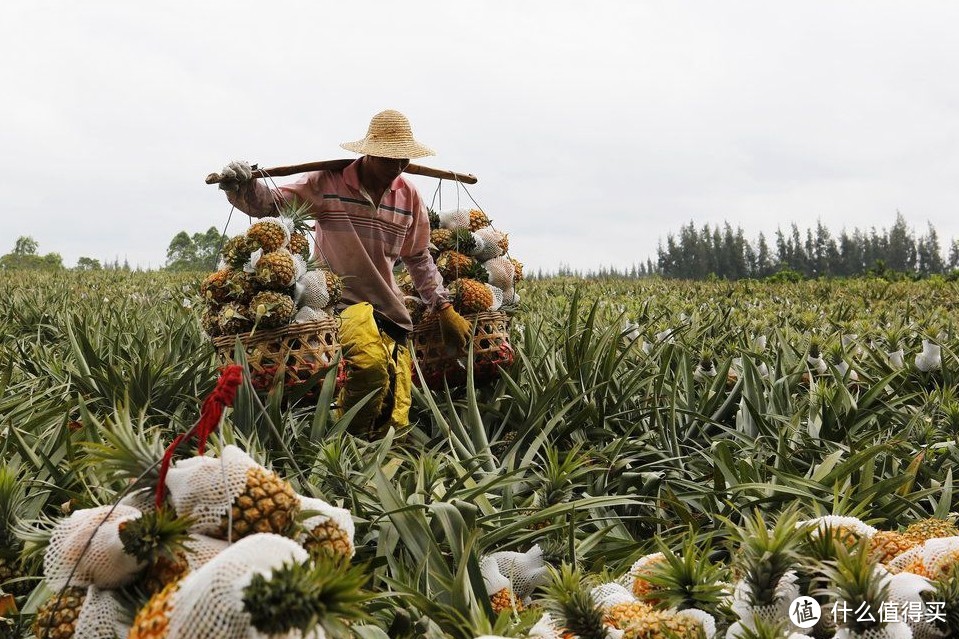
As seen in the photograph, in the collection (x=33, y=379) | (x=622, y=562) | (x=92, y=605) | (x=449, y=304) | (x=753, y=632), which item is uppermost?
(x=449, y=304)

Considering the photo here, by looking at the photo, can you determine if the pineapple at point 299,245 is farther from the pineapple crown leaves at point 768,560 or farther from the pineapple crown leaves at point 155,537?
the pineapple crown leaves at point 768,560

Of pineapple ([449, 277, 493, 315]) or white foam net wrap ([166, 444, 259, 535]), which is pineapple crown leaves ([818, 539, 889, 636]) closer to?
white foam net wrap ([166, 444, 259, 535])

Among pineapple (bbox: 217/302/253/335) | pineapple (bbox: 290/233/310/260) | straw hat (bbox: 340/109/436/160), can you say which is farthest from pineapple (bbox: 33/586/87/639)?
straw hat (bbox: 340/109/436/160)

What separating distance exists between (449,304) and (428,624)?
8.55ft

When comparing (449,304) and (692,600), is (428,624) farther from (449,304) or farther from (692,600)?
(449,304)

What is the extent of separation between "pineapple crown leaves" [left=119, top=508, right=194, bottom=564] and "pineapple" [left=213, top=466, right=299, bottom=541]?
69mm

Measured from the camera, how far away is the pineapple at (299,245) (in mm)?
3672

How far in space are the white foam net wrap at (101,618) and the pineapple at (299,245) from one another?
7.96 ft

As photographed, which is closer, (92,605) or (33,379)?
(92,605)

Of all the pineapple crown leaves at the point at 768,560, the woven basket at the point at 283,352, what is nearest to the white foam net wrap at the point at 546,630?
the pineapple crown leaves at the point at 768,560

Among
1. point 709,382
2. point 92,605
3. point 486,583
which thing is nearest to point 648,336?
point 709,382

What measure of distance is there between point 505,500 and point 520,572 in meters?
0.51

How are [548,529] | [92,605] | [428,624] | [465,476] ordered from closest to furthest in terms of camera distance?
[92,605], [428,624], [548,529], [465,476]

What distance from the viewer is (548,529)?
2.27m
